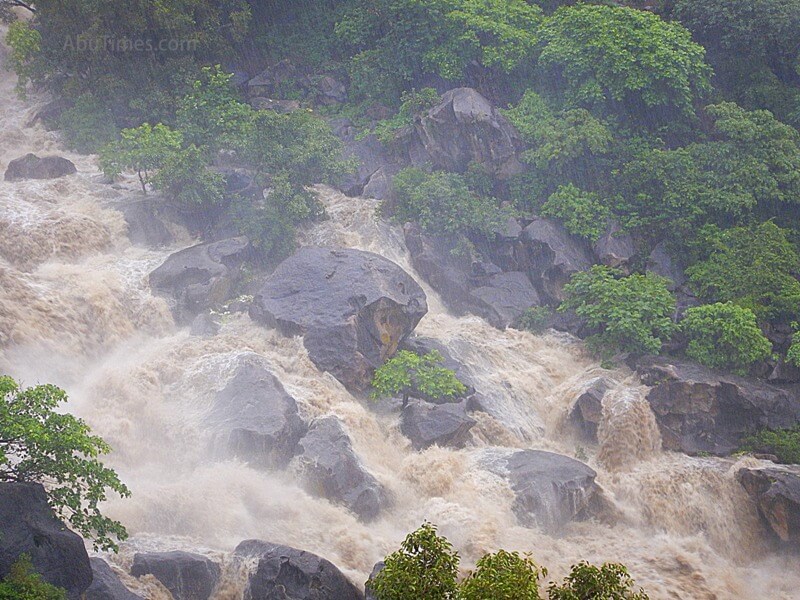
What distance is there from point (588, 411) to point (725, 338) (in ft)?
13.7

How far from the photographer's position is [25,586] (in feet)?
35.2

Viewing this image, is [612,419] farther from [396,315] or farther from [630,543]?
[396,315]

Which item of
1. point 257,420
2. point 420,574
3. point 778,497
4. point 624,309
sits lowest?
point 420,574

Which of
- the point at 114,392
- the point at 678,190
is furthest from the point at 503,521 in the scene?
the point at 678,190

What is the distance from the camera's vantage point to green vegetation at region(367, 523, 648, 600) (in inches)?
370

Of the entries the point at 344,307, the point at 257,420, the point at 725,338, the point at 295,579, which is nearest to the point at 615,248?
the point at 725,338

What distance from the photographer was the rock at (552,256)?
2489 cm

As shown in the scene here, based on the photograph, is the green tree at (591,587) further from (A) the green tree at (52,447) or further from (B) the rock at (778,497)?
(B) the rock at (778,497)

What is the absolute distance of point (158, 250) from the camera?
2384 centimetres

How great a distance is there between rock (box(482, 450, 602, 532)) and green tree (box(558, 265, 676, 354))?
A: 195 inches

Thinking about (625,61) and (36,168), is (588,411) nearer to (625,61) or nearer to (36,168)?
(625,61)

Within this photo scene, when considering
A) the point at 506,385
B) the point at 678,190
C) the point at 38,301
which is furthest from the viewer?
the point at 678,190

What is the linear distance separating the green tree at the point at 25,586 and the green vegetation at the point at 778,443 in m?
15.9

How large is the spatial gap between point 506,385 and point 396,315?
137 inches
